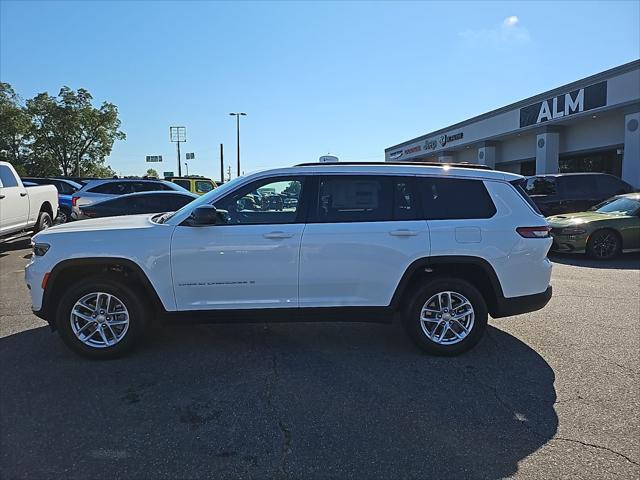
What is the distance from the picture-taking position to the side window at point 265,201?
435cm

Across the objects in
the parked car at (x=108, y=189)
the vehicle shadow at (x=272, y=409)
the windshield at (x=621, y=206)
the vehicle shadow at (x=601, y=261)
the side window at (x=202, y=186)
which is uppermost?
the side window at (x=202, y=186)

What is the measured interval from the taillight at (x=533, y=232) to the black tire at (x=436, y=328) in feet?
2.26

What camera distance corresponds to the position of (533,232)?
14.6ft

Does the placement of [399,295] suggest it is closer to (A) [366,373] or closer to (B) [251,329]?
(A) [366,373]

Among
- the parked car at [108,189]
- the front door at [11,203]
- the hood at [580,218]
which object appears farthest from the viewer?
the parked car at [108,189]

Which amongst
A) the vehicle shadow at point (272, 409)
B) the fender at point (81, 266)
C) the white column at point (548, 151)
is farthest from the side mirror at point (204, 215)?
the white column at point (548, 151)

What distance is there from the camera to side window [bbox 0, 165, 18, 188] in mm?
9680

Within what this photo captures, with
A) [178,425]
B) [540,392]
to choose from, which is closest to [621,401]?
[540,392]

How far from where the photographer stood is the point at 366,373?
406cm

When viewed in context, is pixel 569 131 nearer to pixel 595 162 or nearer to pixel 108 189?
pixel 595 162

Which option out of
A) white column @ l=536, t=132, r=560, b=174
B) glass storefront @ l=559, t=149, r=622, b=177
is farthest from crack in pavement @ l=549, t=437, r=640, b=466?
white column @ l=536, t=132, r=560, b=174

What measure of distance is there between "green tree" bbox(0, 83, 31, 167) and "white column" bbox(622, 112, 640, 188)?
52.1 metres

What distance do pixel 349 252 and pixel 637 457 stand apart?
2494mm

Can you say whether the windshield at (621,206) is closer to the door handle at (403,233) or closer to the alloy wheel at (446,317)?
the alloy wheel at (446,317)
